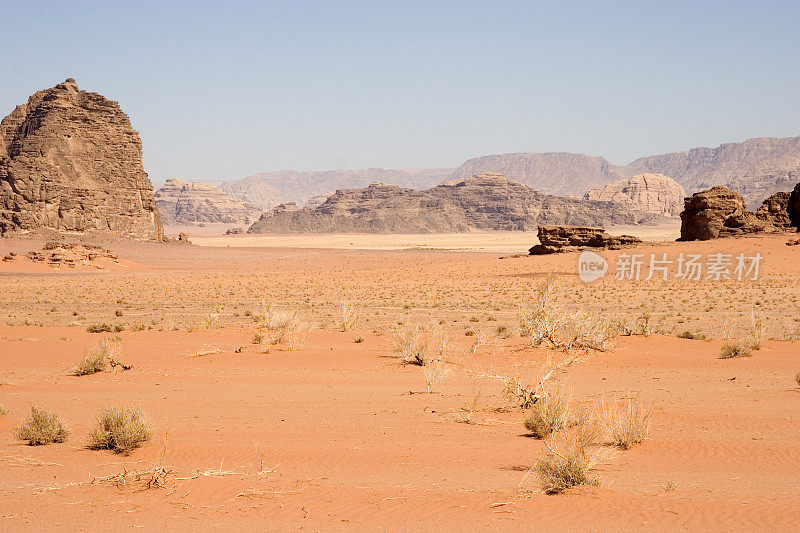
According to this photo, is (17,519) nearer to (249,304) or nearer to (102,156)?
(249,304)

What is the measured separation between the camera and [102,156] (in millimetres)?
73938

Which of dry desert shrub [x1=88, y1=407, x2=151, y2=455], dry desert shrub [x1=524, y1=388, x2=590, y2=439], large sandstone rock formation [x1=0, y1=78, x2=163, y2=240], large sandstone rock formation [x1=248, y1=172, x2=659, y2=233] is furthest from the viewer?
large sandstone rock formation [x1=248, y1=172, x2=659, y2=233]

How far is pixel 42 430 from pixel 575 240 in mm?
46223

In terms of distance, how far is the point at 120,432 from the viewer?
6.79m

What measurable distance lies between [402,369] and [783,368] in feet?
20.8

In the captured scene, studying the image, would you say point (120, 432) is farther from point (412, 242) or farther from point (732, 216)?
point (412, 242)

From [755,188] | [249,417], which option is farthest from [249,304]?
[755,188]

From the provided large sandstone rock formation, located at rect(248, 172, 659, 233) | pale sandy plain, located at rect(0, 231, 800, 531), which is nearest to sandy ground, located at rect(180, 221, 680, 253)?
large sandstone rock formation, located at rect(248, 172, 659, 233)

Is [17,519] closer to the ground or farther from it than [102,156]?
closer to the ground

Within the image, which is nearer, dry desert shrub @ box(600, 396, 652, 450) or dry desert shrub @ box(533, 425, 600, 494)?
dry desert shrub @ box(533, 425, 600, 494)

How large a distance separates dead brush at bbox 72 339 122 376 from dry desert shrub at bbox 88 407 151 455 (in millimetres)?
5500

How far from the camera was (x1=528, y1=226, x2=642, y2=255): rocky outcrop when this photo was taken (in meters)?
48.7

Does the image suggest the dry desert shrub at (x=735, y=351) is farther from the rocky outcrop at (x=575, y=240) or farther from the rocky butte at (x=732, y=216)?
the rocky outcrop at (x=575, y=240)

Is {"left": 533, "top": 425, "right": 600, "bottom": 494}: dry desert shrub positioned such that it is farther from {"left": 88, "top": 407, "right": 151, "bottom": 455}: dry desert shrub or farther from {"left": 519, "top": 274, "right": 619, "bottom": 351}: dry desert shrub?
{"left": 519, "top": 274, "right": 619, "bottom": 351}: dry desert shrub
